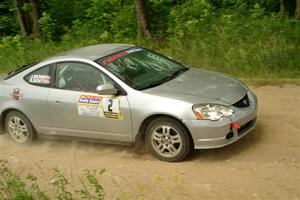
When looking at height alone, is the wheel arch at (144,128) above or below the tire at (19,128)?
above

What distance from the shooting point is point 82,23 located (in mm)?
17328

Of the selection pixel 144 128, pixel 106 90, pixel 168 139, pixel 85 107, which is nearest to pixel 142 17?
pixel 85 107

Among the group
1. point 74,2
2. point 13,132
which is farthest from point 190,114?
point 74,2

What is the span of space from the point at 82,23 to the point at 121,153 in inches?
401

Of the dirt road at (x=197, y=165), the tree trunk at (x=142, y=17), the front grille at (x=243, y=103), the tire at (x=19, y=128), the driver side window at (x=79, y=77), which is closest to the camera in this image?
the dirt road at (x=197, y=165)

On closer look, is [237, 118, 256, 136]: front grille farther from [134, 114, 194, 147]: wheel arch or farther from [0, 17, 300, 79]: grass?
[0, 17, 300, 79]: grass

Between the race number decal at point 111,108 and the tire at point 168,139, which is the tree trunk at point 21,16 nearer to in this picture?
the race number decal at point 111,108

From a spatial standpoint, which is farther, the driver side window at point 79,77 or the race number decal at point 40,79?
the race number decal at point 40,79

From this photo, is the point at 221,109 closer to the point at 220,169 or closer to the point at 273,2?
the point at 220,169

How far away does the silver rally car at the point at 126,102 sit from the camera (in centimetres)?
695

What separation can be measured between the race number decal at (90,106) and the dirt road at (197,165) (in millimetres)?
699

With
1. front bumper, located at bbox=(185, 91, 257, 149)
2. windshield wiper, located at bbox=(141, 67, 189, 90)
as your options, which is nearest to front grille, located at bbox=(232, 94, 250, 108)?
front bumper, located at bbox=(185, 91, 257, 149)

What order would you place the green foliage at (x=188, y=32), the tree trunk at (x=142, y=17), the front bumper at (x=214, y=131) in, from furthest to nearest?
the tree trunk at (x=142, y=17) → the green foliage at (x=188, y=32) → the front bumper at (x=214, y=131)

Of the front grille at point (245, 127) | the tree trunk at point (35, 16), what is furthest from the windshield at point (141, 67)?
the tree trunk at point (35, 16)
